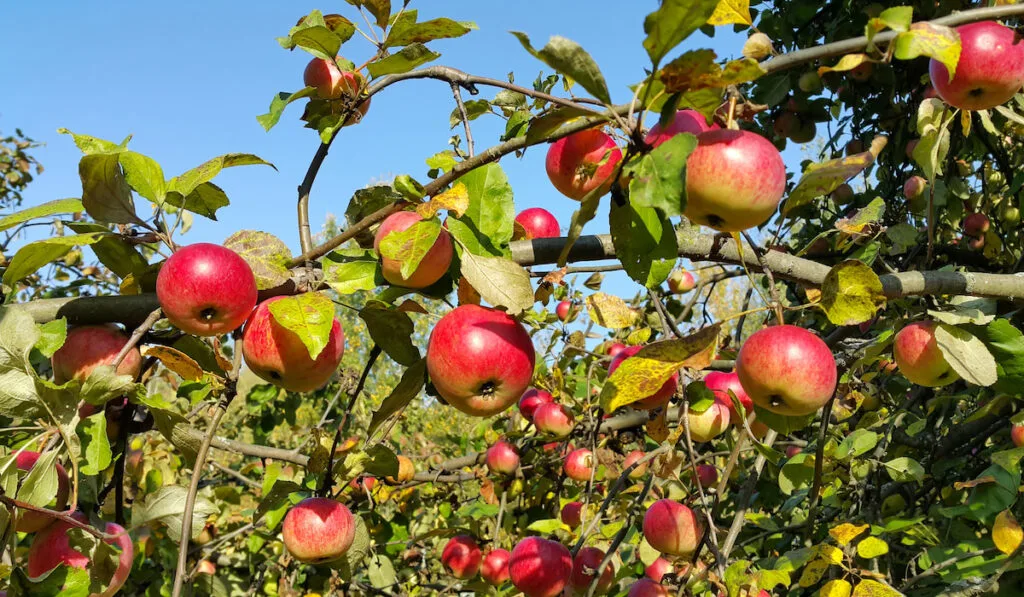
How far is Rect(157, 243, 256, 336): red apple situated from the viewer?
999 millimetres

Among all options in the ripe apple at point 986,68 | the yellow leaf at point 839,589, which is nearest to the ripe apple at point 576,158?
the ripe apple at point 986,68

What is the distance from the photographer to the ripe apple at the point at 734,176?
0.84 metres

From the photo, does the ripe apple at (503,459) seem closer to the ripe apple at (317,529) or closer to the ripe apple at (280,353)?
the ripe apple at (317,529)

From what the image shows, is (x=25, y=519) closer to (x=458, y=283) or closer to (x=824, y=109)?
(x=458, y=283)

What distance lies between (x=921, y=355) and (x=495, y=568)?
5.56 ft

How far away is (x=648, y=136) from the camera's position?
0.88 metres

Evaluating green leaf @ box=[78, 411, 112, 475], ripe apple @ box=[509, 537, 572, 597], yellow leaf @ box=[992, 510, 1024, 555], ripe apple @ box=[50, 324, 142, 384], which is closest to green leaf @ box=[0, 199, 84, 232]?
ripe apple @ box=[50, 324, 142, 384]

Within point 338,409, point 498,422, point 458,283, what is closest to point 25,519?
point 458,283

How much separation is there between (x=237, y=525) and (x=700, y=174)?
11.0ft

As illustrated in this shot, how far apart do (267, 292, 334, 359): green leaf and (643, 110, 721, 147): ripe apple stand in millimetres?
477

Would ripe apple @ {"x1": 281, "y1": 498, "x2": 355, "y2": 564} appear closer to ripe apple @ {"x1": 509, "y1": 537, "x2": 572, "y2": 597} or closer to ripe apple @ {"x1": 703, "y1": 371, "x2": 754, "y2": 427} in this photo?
ripe apple @ {"x1": 509, "y1": 537, "x2": 572, "y2": 597}

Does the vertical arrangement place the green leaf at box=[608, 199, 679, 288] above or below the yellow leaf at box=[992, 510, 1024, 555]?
above

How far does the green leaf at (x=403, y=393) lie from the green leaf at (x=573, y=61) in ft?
1.84

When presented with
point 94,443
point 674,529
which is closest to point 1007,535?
point 674,529
